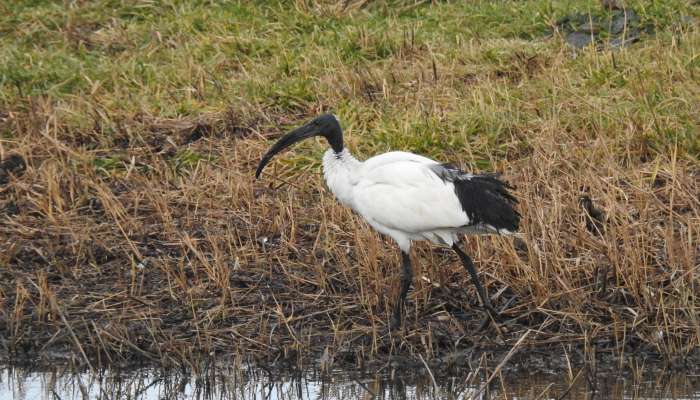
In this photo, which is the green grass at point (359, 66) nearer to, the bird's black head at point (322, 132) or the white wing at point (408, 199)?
the bird's black head at point (322, 132)

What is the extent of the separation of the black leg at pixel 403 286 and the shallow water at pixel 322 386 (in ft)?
1.30

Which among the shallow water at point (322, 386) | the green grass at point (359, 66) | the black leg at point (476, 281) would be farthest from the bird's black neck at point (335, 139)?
the green grass at point (359, 66)

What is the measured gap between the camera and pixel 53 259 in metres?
7.11

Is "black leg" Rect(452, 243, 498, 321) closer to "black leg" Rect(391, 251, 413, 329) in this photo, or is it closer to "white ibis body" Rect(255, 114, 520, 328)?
"white ibis body" Rect(255, 114, 520, 328)

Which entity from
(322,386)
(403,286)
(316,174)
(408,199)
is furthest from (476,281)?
(316,174)

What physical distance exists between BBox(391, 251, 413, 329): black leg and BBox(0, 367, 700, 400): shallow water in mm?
395

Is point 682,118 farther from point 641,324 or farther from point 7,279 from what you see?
point 7,279

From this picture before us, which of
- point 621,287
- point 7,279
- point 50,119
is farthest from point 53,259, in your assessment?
point 621,287

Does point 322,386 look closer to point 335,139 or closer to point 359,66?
point 335,139

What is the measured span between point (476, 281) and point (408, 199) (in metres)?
0.48

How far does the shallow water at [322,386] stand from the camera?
18.1 ft

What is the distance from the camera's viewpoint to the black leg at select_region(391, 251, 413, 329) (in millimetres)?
6223

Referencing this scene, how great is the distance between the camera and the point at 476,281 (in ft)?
20.5

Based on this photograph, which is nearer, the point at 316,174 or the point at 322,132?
the point at 322,132
